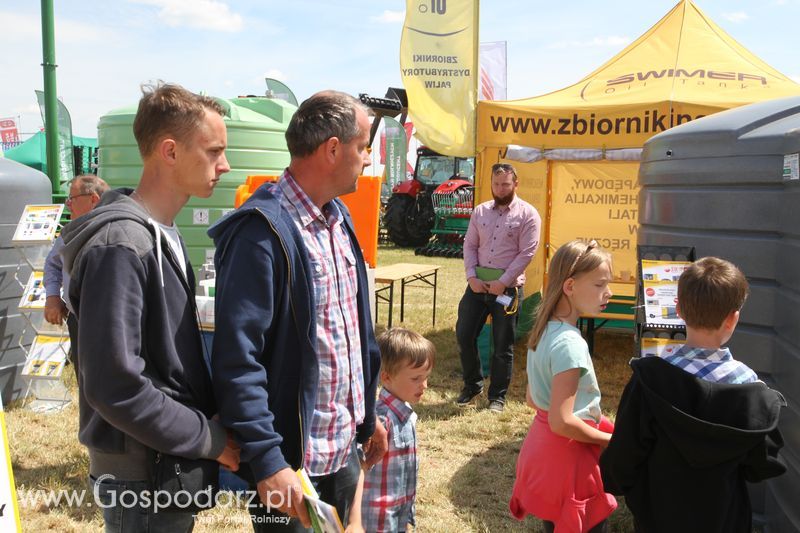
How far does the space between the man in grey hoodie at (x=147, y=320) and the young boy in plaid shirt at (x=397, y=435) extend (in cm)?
92

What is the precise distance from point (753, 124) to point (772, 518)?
5.73 feet

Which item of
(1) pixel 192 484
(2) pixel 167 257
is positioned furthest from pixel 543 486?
(2) pixel 167 257

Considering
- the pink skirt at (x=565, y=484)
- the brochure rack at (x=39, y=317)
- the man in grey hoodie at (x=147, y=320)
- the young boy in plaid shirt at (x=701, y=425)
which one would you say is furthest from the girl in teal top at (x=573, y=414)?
the brochure rack at (x=39, y=317)

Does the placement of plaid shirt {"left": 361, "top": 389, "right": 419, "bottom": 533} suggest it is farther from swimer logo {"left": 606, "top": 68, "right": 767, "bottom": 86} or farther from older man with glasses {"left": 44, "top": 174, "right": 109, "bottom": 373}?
swimer logo {"left": 606, "top": 68, "right": 767, "bottom": 86}

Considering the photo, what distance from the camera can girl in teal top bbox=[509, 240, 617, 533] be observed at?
240 centimetres

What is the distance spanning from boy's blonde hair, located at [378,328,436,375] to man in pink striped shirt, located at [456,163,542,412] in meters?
2.95

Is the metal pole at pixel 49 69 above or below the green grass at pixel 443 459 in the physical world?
above

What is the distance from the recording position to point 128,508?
1.59 m

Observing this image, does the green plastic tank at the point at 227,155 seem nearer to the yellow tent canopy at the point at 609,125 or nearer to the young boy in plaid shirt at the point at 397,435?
the yellow tent canopy at the point at 609,125

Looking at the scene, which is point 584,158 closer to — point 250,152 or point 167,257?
point 250,152

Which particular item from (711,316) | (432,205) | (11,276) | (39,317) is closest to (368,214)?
(39,317)

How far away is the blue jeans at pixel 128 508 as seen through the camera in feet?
5.21

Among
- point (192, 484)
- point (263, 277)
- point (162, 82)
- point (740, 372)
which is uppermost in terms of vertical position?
point (162, 82)

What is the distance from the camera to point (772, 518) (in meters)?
3.02
